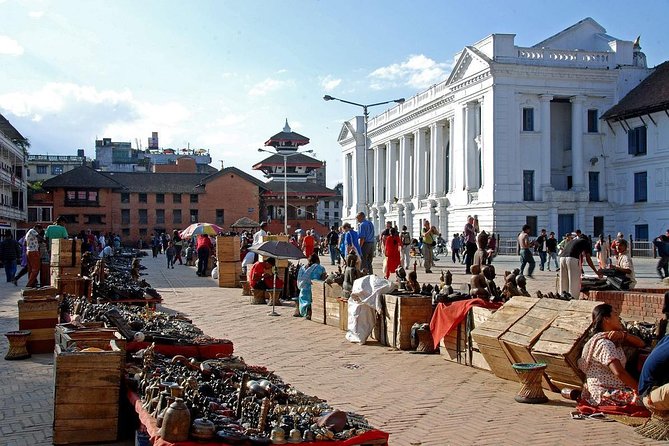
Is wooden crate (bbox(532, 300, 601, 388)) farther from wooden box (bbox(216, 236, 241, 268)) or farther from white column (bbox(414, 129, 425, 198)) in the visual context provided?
white column (bbox(414, 129, 425, 198))

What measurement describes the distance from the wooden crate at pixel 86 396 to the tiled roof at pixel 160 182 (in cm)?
7606

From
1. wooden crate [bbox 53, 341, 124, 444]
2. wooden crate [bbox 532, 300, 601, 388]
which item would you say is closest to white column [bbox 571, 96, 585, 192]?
wooden crate [bbox 532, 300, 601, 388]

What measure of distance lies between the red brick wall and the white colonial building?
35899 millimetres

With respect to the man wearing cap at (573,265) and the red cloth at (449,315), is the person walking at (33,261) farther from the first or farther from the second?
the man wearing cap at (573,265)

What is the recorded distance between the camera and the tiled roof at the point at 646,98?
44.9m

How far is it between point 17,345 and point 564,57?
44327 millimetres

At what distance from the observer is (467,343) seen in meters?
10.5

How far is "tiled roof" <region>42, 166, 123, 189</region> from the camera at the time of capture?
78.6 m

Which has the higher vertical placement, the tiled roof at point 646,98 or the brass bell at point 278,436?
the tiled roof at point 646,98

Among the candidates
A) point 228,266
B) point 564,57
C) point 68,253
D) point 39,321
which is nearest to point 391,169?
point 564,57

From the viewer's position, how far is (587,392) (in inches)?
313

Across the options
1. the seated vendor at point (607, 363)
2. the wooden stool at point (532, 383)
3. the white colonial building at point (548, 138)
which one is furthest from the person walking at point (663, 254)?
the white colonial building at point (548, 138)

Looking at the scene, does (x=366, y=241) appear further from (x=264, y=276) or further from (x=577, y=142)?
(x=577, y=142)

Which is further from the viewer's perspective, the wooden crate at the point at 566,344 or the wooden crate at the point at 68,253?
the wooden crate at the point at 68,253
